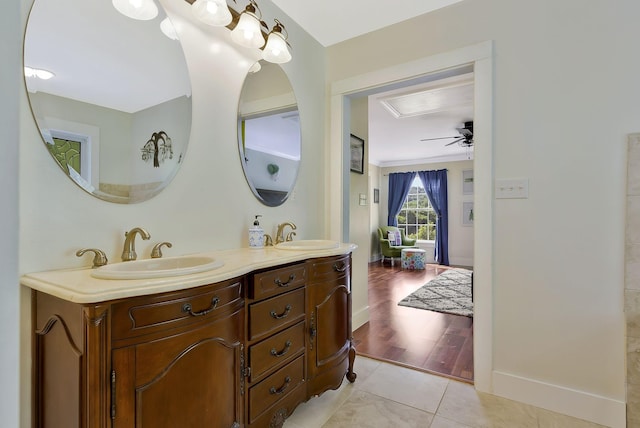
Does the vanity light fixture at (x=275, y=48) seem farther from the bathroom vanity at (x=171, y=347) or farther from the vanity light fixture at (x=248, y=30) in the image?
the bathroom vanity at (x=171, y=347)

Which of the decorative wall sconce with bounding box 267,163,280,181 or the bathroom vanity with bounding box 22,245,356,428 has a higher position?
the decorative wall sconce with bounding box 267,163,280,181

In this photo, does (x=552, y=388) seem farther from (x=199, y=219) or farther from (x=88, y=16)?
(x=88, y=16)

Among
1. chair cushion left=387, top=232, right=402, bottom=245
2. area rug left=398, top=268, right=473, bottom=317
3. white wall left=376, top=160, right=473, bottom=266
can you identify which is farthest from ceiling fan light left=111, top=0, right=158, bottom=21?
white wall left=376, top=160, right=473, bottom=266

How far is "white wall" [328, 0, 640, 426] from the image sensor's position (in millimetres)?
1607

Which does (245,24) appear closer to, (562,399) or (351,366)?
(351,366)

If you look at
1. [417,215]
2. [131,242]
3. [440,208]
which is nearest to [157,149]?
[131,242]

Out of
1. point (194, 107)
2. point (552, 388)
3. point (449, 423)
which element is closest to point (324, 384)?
point (449, 423)

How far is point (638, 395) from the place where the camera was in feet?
4.72

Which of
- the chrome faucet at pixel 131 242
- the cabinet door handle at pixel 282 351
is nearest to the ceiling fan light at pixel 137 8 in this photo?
the chrome faucet at pixel 131 242

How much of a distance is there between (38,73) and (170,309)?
0.97 m

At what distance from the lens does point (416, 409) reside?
172 centimetres

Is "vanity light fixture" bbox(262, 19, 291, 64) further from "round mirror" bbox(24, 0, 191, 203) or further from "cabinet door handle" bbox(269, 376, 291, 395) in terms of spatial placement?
"cabinet door handle" bbox(269, 376, 291, 395)

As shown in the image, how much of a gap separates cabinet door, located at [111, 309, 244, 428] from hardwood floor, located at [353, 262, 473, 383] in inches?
58.4

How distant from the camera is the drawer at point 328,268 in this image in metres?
1.64
